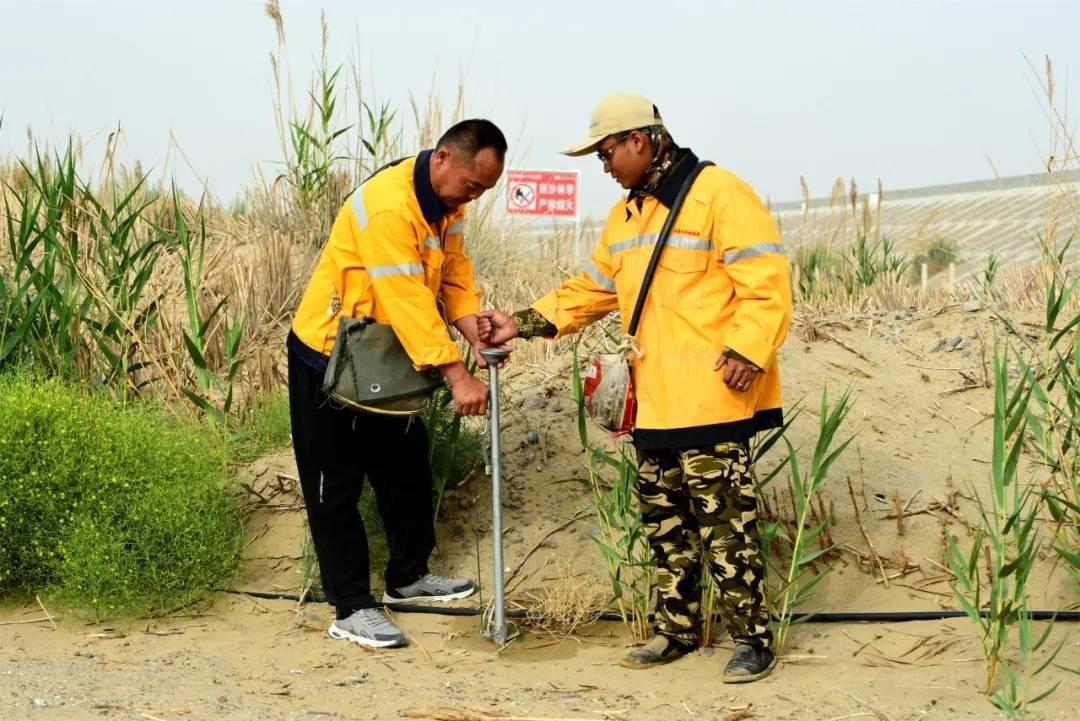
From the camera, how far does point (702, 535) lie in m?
4.29

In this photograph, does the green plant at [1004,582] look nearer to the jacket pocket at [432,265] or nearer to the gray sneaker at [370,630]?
the jacket pocket at [432,265]

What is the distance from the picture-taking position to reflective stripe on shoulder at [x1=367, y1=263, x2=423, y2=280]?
434 centimetres

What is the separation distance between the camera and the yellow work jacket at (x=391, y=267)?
434cm

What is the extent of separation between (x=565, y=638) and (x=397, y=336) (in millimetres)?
1326

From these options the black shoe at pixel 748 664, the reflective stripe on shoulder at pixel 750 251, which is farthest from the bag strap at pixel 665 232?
the black shoe at pixel 748 664

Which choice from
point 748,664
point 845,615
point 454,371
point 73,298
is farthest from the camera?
point 73,298

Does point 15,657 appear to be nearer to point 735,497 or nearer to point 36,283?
point 36,283

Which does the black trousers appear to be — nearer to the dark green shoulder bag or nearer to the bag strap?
the dark green shoulder bag

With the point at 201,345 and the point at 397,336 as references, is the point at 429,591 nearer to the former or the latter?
the point at 397,336

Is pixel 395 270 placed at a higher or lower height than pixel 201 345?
higher

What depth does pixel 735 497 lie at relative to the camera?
4.21 meters

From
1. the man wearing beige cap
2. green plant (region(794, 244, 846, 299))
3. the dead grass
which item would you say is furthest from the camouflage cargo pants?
green plant (region(794, 244, 846, 299))

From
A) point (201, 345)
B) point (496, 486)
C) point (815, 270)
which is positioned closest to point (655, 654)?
point (496, 486)

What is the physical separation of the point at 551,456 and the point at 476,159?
1.93 metres
